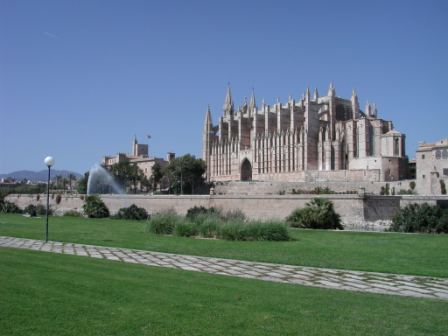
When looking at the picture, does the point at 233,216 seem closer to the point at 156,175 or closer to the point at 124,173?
the point at 156,175

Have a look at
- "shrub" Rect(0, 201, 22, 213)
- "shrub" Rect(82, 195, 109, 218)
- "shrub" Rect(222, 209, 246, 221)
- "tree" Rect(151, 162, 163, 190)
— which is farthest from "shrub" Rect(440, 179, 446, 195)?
"tree" Rect(151, 162, 163, 190)

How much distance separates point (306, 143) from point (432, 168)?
21.5 metres

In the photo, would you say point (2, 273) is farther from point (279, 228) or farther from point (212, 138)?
point (212, 138)

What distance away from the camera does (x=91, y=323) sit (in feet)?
17.5

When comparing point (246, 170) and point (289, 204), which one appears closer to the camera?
point (289, 204)

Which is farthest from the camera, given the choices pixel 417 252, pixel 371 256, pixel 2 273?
pixel 417 252

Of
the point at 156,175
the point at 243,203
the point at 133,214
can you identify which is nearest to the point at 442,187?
the point at 243,203

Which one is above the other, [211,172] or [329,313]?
[211,172]

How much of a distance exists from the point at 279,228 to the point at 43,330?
49.7 ft

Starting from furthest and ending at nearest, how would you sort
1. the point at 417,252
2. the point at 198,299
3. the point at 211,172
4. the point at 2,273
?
the point at 211,172, the point at 417,252, the point at 2,273, the point at 198,299

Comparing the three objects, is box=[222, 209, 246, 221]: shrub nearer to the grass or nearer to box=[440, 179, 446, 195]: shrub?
the grass

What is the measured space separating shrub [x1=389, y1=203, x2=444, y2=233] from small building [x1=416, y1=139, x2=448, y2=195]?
22927mm

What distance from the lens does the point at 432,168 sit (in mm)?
50125

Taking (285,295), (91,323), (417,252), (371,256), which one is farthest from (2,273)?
(417,252)
